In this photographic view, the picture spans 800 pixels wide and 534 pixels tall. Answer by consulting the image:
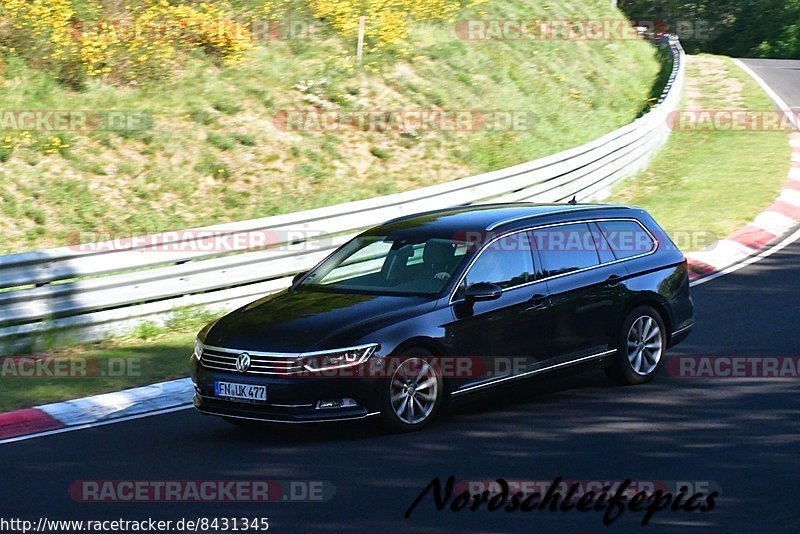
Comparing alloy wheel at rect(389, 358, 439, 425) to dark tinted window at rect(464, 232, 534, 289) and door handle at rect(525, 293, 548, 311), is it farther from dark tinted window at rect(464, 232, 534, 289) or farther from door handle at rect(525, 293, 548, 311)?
door handle at rect(525, 293, 548, 311)

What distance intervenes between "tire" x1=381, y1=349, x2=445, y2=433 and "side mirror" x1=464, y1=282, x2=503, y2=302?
1.82ft

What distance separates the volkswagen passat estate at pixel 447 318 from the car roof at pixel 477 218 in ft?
0.06

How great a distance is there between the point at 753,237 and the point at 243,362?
10.6 m

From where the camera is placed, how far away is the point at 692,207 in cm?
1870

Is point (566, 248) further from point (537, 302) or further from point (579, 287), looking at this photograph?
point (537, 302)

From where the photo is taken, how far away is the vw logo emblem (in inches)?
323

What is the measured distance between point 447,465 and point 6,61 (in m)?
13.1

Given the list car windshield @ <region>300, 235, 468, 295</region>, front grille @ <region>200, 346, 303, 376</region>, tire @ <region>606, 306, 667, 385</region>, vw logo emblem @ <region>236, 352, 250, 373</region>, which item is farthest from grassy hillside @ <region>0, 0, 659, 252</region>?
tire @ <region>606, 306, 667, 385</region>

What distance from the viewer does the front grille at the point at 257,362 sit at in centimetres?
802

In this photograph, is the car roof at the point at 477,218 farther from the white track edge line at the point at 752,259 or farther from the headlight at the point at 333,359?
the white track edge line at the point at 752,259

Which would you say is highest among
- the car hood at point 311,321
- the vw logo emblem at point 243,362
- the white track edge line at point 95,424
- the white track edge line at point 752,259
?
the car hood at point 311,321

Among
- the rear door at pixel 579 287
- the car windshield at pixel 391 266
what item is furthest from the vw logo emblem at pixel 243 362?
the rear door at pixel 579 287

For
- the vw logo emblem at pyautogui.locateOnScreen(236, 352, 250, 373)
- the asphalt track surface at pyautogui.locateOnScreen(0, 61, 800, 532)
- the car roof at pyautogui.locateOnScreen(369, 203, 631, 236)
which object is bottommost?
the asphalt track surface at pyautogui.locateOnScreen(0, 61, 800, 532)

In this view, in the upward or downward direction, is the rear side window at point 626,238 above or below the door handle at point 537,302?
above
